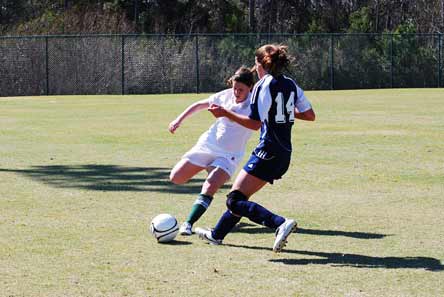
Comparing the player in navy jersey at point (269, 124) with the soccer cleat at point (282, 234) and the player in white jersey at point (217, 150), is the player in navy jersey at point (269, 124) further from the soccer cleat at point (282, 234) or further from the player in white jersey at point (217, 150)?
the player in white jersey at point (217, 150)

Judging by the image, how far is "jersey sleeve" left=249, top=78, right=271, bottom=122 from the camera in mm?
7285

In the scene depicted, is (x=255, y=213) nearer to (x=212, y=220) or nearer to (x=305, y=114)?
(x=305, y=114)

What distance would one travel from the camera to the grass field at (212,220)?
254 inches

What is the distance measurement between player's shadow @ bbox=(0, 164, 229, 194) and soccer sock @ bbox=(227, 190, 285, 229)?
11.1 ft

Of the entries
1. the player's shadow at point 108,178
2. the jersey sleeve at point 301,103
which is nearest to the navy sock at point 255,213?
the jersey sleeve at point 301,103

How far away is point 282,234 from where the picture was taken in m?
7.33

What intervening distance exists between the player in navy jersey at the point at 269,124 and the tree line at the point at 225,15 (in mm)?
43054

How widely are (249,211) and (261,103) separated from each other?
0.90m

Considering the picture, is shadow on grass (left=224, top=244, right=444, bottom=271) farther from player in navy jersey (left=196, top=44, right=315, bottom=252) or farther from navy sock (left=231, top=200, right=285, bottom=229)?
navy sock (left=231, top=200, right=285, bottom=229)

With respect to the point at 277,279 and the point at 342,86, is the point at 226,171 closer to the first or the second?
the point at 277,279

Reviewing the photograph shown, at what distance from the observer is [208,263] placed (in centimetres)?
711

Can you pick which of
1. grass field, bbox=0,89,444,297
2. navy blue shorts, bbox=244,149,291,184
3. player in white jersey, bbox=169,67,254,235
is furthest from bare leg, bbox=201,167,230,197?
navy blue shorts, bbox=244,149,291,184

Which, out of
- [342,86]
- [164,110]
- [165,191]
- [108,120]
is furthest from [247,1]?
[165,191]

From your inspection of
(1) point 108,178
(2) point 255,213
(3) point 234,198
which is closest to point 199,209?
(3) point 234,198
